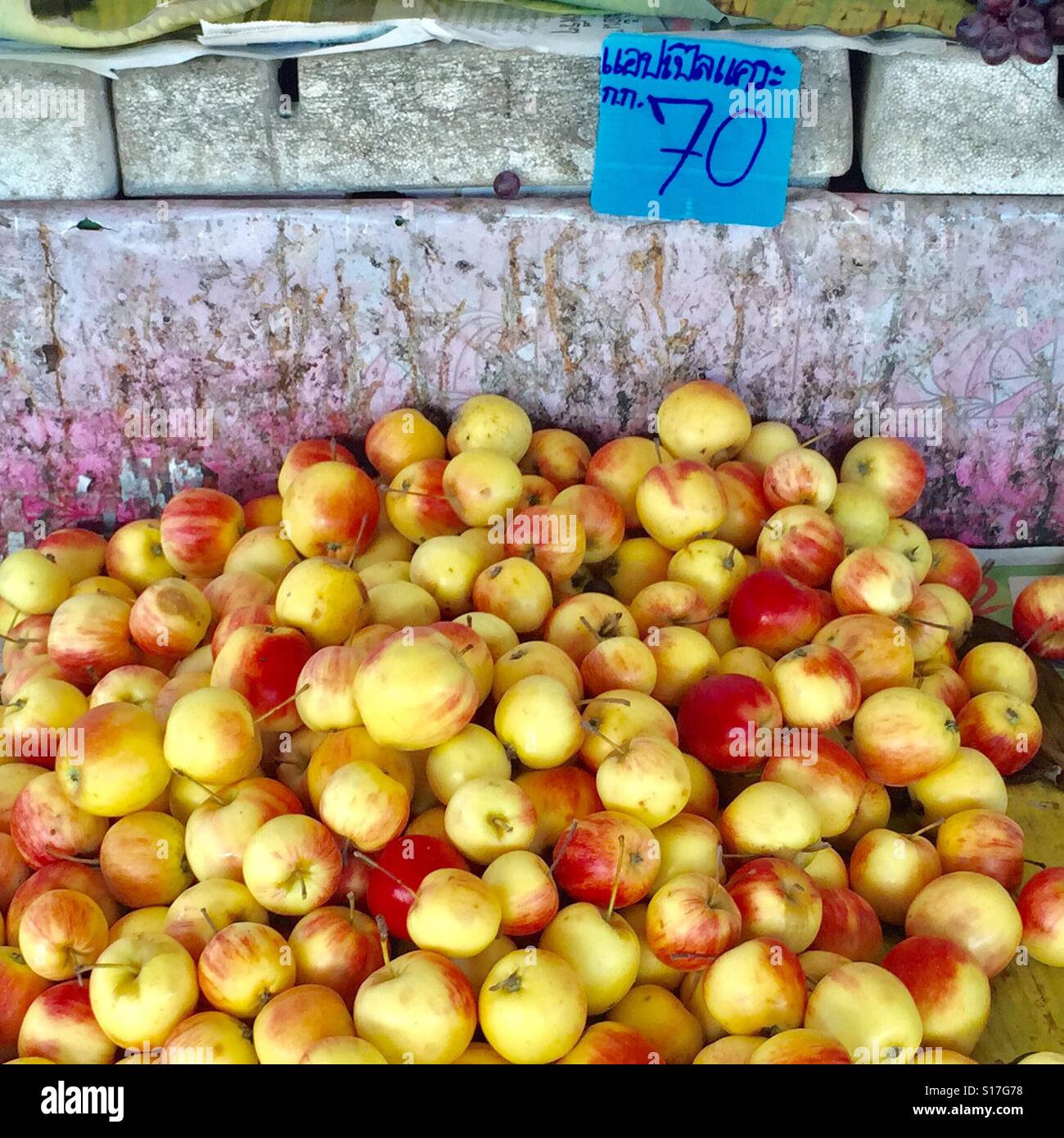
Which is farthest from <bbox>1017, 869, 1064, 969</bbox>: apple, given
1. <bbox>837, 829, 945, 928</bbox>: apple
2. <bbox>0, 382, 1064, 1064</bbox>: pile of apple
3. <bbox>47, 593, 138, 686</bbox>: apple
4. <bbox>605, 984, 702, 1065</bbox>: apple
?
<bbox>47, 593, 138, 686</bbox>: apple

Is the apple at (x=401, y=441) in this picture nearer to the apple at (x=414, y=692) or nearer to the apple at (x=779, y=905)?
the apple at (x=414, y=692)

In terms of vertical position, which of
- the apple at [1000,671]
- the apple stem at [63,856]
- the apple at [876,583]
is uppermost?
the apple at [876,583]

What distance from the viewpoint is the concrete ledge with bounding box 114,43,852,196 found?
194cm

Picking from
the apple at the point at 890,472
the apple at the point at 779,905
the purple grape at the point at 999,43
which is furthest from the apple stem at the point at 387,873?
the purple grape at the point at 999,43

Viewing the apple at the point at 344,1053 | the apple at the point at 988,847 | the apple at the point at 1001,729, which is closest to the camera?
the apple at the point at 344,1053

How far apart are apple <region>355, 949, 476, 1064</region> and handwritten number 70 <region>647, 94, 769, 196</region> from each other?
1.47 metres

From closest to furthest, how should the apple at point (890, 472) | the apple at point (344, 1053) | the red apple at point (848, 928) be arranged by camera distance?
1. the apple at point (344, 1053)
2. the red apple at point (848, 928)
3. the apple at point (890, 472)

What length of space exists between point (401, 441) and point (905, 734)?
108 centimetres

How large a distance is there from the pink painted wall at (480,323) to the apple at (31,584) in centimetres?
30

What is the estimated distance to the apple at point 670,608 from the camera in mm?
1840

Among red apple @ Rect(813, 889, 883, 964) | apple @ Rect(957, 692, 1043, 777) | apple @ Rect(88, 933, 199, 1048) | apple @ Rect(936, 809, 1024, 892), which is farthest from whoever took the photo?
apple @ Rect(957, 692, 1043, 777)

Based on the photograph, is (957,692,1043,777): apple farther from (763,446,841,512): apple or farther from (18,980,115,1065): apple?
(18,980,115,1065): apple
